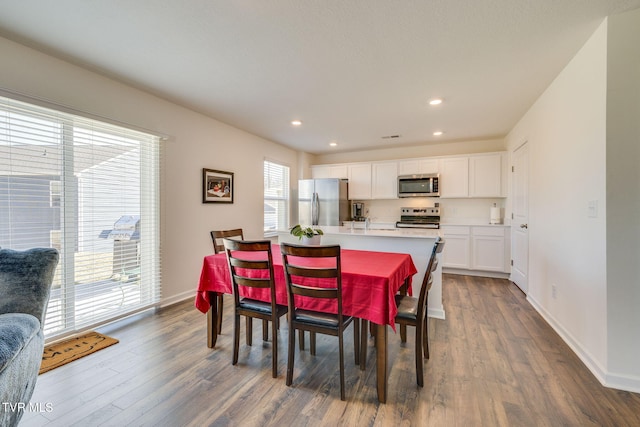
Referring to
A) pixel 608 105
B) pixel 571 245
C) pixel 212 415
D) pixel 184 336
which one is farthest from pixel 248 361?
pixel 608 105

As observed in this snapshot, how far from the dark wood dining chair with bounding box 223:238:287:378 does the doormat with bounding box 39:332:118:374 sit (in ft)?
4.13

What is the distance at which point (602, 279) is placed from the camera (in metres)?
1.93

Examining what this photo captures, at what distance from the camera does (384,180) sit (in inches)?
225

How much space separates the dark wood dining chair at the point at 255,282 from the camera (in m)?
1.91

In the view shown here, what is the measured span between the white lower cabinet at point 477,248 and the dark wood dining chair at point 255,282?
139 inches

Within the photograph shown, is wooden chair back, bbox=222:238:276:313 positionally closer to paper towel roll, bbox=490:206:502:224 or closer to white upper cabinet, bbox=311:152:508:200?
white upper cabinet, bbox=311:152:508:200

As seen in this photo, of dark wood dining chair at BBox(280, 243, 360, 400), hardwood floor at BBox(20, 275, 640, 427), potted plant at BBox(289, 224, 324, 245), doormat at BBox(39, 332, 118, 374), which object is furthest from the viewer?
potted plant at BBox(289, 224, 324, 245)

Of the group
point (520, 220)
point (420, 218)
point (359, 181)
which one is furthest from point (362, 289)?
point (359, 181)

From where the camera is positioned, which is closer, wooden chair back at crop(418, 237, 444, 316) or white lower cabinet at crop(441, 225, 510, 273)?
wooden chair back at crop(418, 237, 444, 316)

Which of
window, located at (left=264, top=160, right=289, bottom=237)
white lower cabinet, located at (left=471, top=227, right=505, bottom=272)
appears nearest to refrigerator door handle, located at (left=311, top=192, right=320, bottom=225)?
window, located at (left=264, top=160, right=289, bottom=237)

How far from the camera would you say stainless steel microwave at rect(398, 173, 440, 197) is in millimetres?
5176

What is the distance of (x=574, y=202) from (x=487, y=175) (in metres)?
2.78

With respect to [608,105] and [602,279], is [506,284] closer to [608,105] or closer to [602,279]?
[602,279]

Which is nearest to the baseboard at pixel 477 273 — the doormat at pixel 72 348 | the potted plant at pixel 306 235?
the potted plant at pixel 306 235
